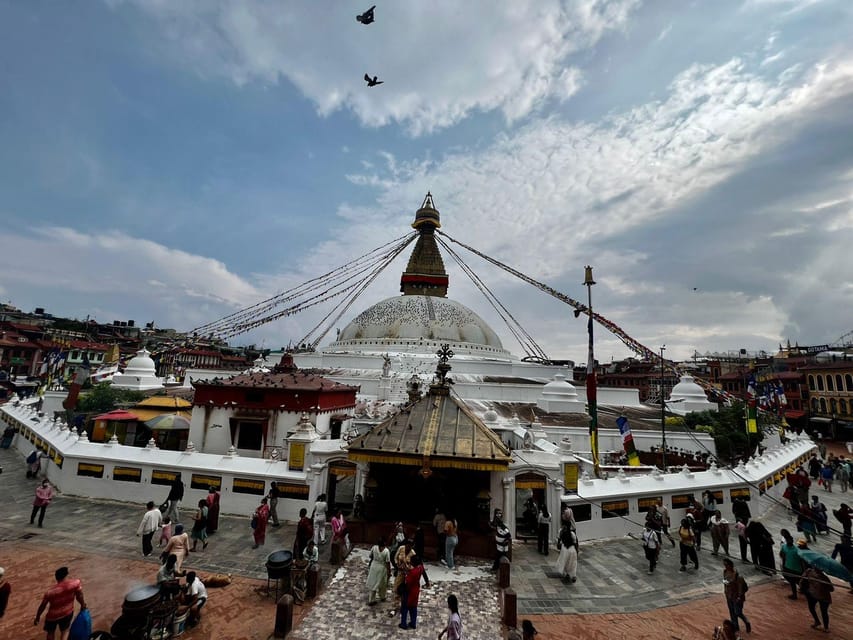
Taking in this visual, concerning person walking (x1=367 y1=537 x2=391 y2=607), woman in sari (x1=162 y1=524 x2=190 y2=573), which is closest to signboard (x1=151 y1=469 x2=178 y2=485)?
woman in sari (x1=162 y1=524 x2=190 y2=573)

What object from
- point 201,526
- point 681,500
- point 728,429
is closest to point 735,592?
point 681,500

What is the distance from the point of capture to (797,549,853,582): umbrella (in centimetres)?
596

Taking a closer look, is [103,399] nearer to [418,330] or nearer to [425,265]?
[418,330]

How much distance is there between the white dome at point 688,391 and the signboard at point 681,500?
1432cm

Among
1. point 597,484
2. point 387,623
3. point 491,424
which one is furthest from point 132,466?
point 597,484

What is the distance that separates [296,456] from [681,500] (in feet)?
30.2

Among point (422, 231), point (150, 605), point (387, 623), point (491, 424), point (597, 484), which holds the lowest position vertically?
point (387, 623)

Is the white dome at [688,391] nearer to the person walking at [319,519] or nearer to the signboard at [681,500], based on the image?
the signboard at [681,500]

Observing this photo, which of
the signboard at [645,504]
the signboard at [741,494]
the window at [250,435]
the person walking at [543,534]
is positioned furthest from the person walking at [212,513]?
the signboard at [741,494]

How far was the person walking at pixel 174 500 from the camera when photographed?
8.89 m

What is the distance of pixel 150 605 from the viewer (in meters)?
4.82

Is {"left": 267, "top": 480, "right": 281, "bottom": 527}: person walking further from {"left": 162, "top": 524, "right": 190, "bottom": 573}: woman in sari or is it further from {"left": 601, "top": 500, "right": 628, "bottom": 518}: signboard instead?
{"left": 601, "top": 500, "right": 628, "bottom": 518}: signboard

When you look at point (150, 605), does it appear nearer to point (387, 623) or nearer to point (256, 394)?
point (387, 623)

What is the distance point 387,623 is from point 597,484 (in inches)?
225
